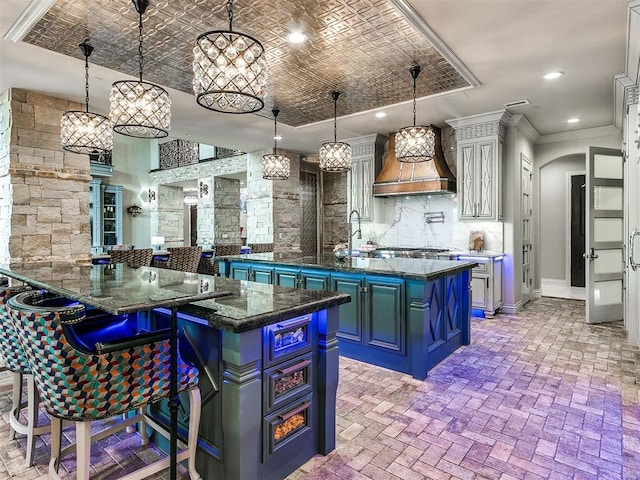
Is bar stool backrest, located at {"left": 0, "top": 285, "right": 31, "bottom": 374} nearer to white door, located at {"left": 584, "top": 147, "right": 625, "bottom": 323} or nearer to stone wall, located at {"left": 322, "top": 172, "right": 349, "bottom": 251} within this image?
white door, located at {"left": 584, "top": 147, "right": 625, "bottom": 323}

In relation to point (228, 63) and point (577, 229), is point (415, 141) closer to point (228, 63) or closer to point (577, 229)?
point (228, 63)

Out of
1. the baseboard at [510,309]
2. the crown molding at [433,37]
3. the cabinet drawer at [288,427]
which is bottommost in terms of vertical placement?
→ the baseboard at [510,309]

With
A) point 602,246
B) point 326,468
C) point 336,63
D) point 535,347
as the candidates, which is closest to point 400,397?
point 326,468

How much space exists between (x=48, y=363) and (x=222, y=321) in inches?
26.0

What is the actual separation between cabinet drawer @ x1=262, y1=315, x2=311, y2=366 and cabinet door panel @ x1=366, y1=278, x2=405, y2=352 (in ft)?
4.61

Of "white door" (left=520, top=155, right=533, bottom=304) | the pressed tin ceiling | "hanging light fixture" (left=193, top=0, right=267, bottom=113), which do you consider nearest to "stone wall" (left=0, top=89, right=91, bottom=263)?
the pressed tin ceiling

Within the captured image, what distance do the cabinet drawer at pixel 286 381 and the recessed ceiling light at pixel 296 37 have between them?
274 cm

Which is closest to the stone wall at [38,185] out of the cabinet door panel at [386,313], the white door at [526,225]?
the cabinet door panel at [386,313]

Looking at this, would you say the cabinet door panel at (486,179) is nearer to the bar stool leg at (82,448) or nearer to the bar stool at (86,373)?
the bar stool at (86,373)

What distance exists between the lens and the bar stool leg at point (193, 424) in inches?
68.4

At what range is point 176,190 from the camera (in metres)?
11.2

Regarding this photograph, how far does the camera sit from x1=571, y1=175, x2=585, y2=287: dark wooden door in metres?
7.05

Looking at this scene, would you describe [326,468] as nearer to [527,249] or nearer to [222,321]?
[222,321]

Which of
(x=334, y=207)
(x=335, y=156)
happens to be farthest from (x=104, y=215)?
(x=335, y=156)
